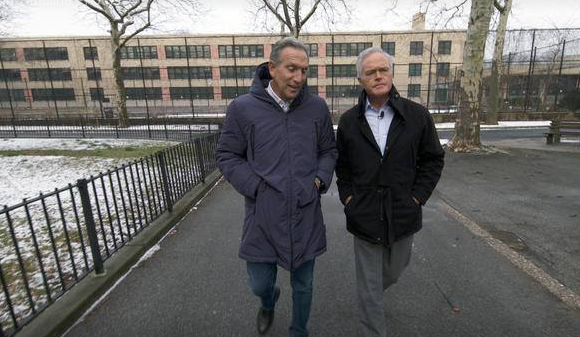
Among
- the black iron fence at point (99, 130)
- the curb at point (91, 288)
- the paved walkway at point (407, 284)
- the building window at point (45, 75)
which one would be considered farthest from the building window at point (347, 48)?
the curb at point (91, 288)

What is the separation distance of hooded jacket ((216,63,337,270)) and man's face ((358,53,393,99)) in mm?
374

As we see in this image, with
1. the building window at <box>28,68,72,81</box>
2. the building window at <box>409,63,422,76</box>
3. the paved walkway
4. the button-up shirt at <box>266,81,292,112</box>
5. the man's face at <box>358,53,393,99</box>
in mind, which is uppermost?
the building window at <box>28,68,72,81</box>

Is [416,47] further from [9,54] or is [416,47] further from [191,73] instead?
[9,54]

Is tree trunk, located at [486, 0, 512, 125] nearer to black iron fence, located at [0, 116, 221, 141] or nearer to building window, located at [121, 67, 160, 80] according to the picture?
black iron fence, located at [0, 116, 221, 141]

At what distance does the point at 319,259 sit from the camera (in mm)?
3689

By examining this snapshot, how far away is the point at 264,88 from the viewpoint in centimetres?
217

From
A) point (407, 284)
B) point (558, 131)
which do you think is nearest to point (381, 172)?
point (407, 284)

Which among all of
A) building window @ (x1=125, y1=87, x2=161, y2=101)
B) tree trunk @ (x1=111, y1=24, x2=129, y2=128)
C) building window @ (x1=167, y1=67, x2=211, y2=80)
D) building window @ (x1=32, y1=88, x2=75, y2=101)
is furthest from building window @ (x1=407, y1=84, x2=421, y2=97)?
building window @ (x1=32, y1=88, x2=75, y2=101)

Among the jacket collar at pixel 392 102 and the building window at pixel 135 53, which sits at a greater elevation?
the building window at pixel 135 53

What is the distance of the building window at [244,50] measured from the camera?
152ft

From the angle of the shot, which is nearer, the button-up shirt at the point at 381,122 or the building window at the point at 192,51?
the button-up shirt at the point at 381,122

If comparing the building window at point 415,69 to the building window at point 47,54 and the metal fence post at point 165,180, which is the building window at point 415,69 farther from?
the building window at point 47,54

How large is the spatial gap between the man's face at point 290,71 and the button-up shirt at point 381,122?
0.53 metres

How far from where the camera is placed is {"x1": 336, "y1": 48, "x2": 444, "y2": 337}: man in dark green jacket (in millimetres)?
2129
